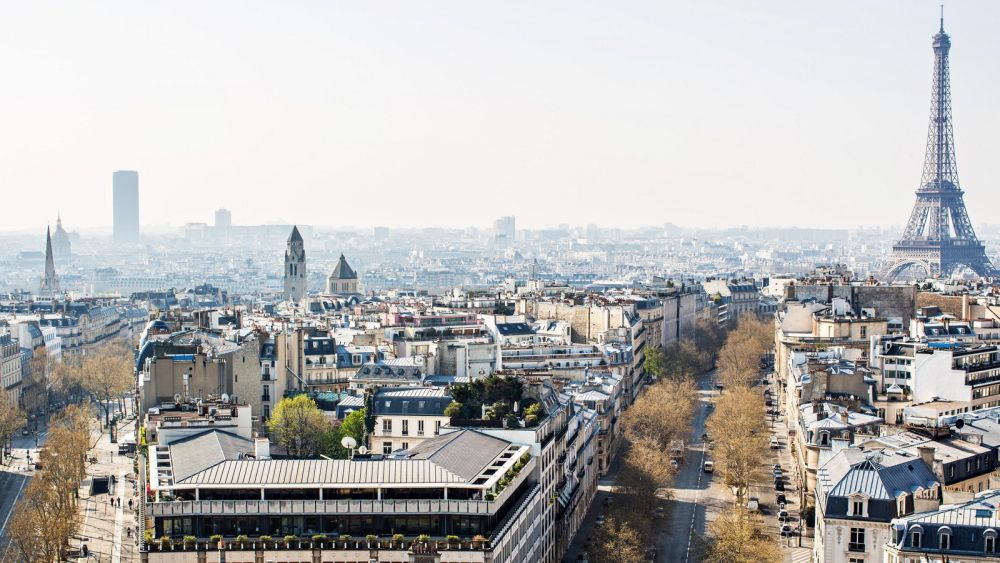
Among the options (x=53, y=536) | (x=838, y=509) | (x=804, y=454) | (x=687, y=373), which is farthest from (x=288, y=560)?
(x=687, y=373)

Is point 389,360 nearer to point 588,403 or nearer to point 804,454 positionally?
point 588,403

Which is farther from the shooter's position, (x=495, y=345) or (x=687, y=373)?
(x=687, y=373)

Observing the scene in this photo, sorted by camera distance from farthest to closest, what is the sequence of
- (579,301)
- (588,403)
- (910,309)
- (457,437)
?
(579,301) → (910,309) → (588,403) → (457,437)

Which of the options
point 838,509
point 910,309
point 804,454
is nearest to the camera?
point 838,509

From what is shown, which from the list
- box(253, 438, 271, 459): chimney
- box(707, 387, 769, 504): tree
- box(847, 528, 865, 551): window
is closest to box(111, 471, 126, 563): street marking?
box(253, 438, 271, 459): chimney

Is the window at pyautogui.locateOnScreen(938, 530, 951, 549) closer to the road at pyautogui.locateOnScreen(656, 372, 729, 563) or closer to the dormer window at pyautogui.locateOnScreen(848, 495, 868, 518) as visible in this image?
the dormer window at pyautogui.locateOnScreen(848, 495, 868, 518)

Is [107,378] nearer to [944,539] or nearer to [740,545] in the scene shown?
[740,545]

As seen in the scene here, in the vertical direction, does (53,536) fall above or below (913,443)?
below
